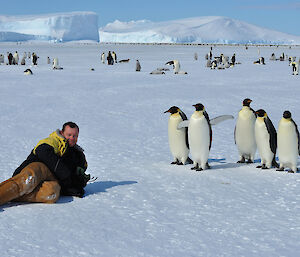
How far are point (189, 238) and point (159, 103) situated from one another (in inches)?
297

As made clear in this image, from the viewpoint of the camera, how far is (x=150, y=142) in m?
6.34

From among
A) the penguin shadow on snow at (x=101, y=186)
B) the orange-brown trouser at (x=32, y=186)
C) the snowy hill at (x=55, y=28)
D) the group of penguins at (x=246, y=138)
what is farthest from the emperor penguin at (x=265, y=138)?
the snowy hill at (x=55, y=28)

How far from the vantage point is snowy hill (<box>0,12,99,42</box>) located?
96.4 meters

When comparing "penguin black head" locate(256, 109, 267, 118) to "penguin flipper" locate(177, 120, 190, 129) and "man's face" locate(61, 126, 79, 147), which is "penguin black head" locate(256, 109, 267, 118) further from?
"man's face" locate(61, 126, 79, 147)

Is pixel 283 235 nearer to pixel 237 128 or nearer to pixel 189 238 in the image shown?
pixel 189 238

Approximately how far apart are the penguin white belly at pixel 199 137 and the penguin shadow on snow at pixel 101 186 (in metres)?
0.81

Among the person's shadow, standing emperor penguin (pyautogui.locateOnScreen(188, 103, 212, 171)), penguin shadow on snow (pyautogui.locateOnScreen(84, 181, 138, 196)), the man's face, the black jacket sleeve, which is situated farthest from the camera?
standing emperor penguin (pyautogui.locateOnScreen(188, 103, 212, 171))

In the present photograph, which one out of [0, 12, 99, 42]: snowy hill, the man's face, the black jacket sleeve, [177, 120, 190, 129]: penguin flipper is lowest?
the black jacket sleeve

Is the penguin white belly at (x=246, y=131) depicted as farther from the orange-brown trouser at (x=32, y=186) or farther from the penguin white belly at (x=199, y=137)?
the orange-brown trouser at (x=32, y=186)

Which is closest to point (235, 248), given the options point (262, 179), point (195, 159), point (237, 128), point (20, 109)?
point (262, 179)

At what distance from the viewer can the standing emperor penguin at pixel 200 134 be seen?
4734 mm

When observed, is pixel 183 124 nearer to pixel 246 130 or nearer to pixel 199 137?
pixel 199 137

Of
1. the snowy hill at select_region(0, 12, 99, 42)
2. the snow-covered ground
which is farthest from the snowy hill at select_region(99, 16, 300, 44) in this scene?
the snow-covered ground

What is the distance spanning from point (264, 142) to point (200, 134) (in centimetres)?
66
